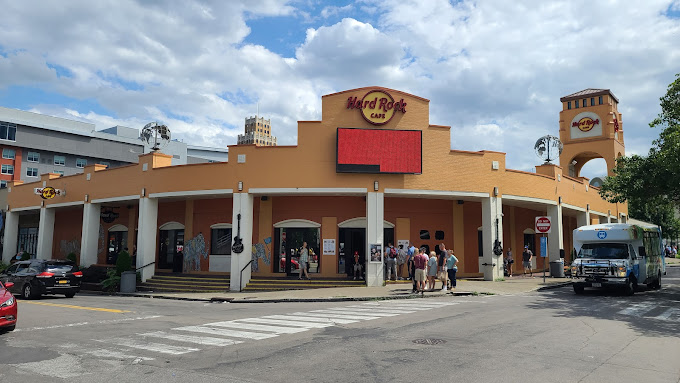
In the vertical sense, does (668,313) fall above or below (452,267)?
below

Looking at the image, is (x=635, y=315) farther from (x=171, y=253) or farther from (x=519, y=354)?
(x=171, y=253)

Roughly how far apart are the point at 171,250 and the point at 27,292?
828 centimetres

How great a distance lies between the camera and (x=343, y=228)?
2386cm

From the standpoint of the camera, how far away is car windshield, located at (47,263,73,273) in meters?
19.7

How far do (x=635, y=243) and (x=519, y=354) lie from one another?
1382 cm

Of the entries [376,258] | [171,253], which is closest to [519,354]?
[376,258]

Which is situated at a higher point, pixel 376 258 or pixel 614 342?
pixel 376 258

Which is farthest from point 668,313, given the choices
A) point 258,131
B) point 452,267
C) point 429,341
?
point 258,131

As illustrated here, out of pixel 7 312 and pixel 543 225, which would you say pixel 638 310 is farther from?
pixel 7 312

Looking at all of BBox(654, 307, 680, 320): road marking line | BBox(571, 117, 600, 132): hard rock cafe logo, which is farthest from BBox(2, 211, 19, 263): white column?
BBox(571, 117, 600, 132): hard rock cafe logo

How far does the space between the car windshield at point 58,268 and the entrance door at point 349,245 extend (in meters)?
12.2

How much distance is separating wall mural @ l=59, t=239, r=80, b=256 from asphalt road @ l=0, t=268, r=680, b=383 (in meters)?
21.3

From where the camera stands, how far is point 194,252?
25.8 metres

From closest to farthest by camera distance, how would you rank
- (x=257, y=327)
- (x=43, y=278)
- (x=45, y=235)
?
(x=257, y=327), (x=43, y=278), (x=45, y=235)
